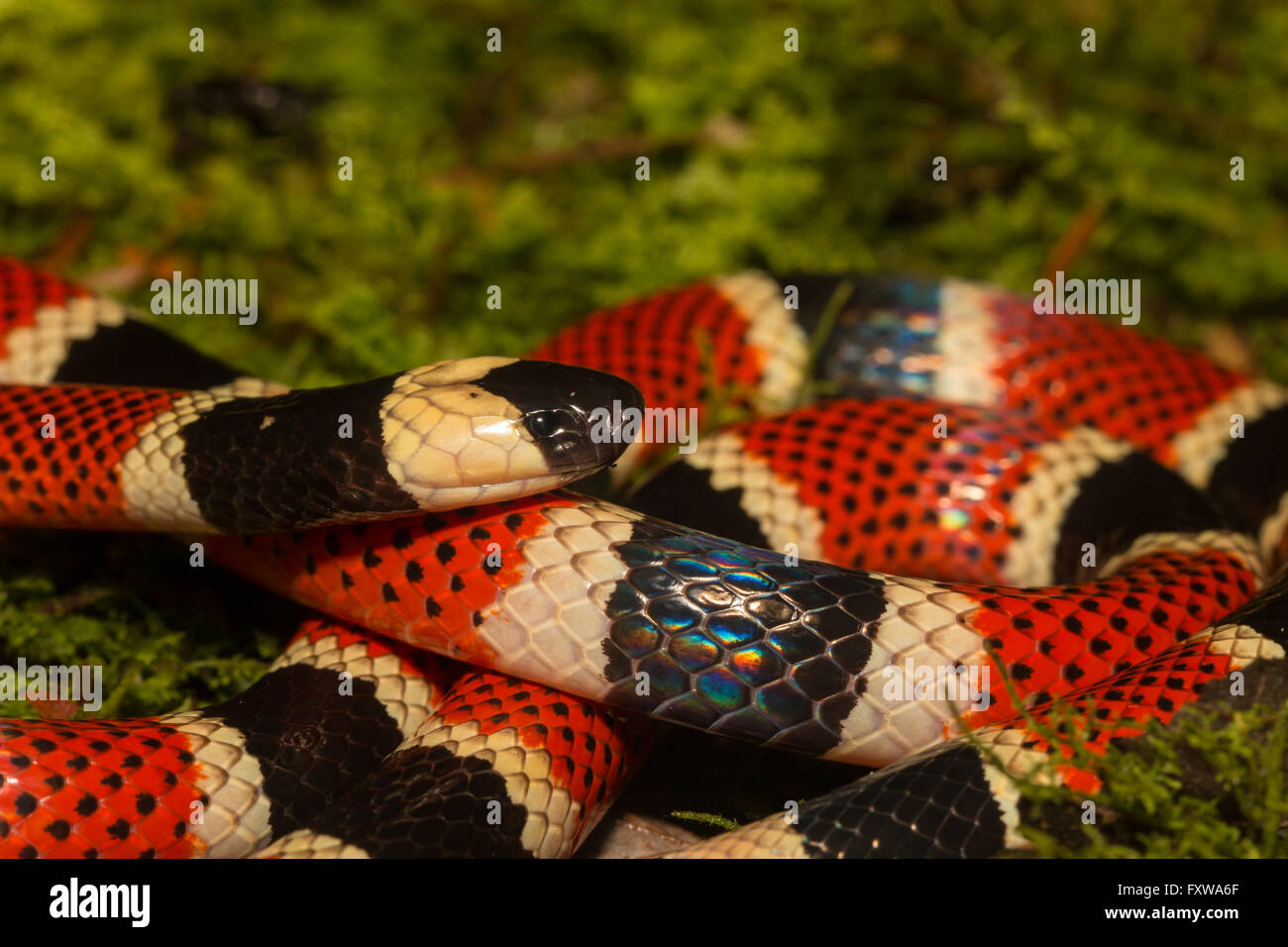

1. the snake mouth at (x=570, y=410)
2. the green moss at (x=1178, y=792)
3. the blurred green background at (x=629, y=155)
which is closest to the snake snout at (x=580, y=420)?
the snake mouth at (x=570, y=410)

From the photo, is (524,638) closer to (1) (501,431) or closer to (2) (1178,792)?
(1) (501,431)

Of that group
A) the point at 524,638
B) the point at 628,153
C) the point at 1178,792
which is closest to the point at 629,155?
the point at 628,153

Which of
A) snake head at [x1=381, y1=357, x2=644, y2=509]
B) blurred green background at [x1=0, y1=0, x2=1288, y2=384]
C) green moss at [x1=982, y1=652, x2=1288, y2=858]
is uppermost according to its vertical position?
blurred green background at [x1=0, y1=0, x2=1288, y2=384]

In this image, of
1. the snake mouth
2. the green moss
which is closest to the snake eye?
the snake mouth

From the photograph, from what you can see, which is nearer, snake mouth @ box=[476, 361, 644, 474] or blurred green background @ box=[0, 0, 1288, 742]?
snake mouth @ box=[476, 361, 644, 474]

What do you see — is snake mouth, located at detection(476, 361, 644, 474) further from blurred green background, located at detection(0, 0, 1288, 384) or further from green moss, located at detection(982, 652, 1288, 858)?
blurred green background, located at detection(0, 0, 1288, 384)
